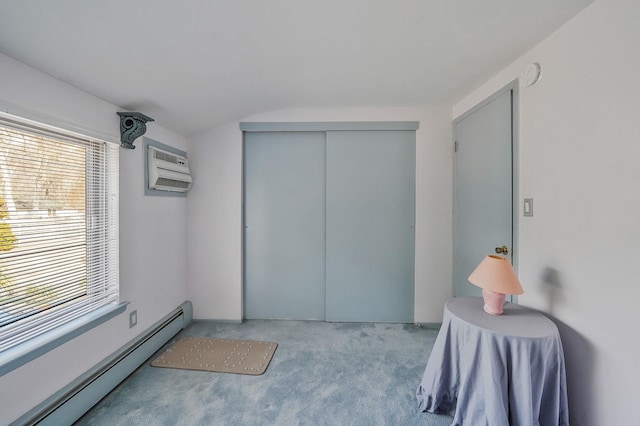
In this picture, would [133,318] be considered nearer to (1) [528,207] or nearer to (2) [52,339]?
(2) [52,339]

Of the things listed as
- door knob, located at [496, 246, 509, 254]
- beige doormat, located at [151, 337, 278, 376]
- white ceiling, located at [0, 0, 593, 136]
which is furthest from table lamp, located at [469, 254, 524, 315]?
beige doormat, located at [151, 337, 278, 376]

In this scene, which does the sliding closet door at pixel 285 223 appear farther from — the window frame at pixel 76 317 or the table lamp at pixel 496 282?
the table lamp at pixel 496 282

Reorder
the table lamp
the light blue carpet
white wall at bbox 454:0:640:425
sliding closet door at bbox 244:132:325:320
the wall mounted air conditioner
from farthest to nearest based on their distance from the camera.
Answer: sliding closet door at bbox 244:132:325:320, the wall mounted air conditioner, the light blue carpet, the table lamp, white wall at bbox 454:0:640:425

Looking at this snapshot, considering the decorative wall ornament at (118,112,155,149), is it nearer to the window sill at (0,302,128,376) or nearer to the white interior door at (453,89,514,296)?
the window sill at (0,302,128,376)

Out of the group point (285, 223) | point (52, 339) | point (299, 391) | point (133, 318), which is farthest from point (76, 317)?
point (285, 223)

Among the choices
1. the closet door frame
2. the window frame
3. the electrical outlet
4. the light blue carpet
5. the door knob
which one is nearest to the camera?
the window frame

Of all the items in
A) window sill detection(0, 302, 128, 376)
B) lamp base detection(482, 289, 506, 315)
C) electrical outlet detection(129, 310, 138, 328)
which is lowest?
electrical outlet detection(129, 310, 138, 328)

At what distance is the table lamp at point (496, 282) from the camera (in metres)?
1.22

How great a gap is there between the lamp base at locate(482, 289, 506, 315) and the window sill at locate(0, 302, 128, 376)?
2.36m

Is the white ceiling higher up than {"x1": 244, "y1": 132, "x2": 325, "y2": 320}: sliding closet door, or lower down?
higher up

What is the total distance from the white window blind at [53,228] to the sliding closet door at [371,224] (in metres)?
1.74

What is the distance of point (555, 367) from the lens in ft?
3.59

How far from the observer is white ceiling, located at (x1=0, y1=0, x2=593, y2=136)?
105cm

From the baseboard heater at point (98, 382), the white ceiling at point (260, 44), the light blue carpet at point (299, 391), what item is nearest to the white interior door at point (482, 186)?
the white ceiling at point (260, 44)
